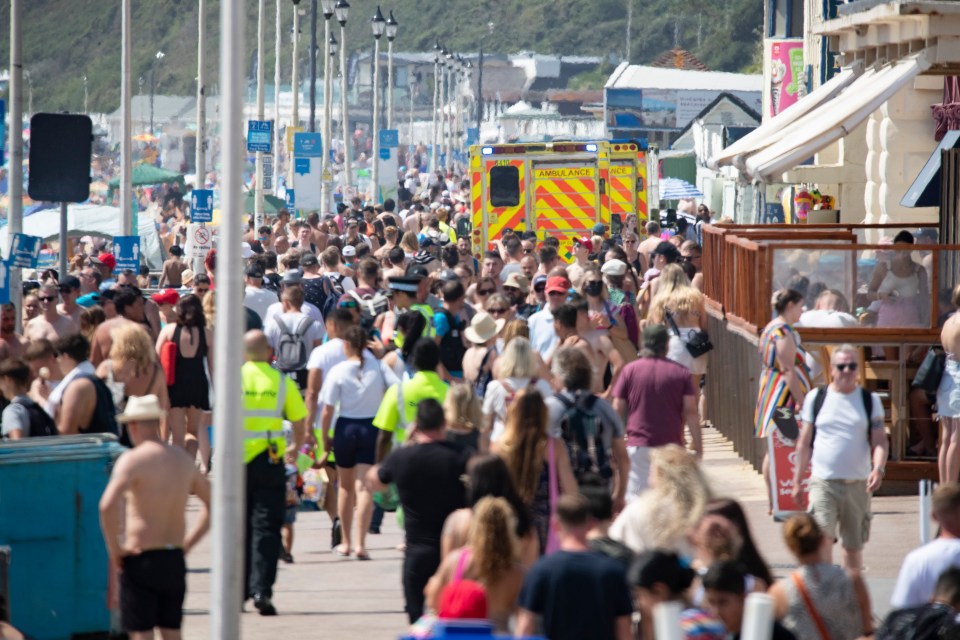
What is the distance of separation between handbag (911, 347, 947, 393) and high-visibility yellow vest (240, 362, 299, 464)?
485cm

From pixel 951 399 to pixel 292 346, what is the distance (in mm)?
5378

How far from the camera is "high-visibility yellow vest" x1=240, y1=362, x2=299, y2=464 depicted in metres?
10.2

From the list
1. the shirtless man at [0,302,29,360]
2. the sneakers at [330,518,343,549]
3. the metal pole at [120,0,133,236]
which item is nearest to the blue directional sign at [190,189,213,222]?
the metal pole at [120,0,133,236]

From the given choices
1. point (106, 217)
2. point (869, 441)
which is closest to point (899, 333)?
point (869, 441)

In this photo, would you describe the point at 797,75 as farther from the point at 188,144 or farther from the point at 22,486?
the point at 188,144

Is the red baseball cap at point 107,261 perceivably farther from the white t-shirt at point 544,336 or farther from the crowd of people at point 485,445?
the white t-shirt at point 544,336

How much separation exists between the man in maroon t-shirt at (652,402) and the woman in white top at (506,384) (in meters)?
0.96

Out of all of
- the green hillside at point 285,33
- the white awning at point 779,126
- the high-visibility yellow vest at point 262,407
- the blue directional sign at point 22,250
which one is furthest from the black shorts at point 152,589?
the green hillside at point 285,33

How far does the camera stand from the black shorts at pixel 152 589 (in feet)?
26.7

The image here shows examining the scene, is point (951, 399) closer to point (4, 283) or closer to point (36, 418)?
point (36, 418)

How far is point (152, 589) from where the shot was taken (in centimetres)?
818

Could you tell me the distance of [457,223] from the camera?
32.0 m

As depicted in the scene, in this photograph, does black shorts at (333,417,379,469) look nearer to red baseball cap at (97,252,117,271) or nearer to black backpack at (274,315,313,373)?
black backpack at (274,315,313,373)

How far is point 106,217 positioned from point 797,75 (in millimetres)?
15329
